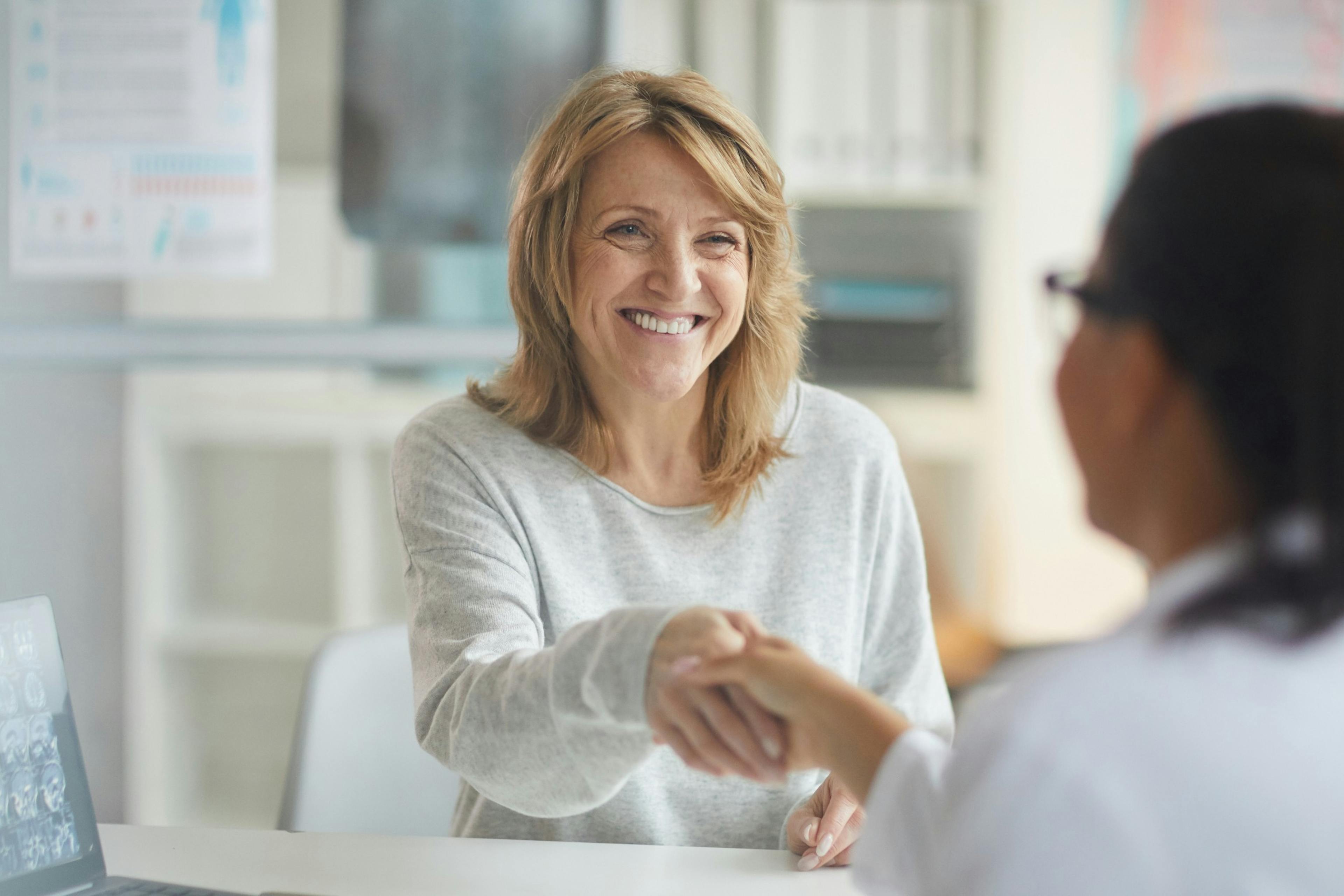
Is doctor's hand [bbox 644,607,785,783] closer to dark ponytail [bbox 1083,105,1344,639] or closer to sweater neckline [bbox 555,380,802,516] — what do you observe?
dark ponytail [bbox 1083,105,1344,639]

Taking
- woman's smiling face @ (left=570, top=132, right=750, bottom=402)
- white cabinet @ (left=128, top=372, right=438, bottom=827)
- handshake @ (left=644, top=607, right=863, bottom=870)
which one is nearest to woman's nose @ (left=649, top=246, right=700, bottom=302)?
woman's smiling face @ (left=570, top=132, right=750, bottom=402)

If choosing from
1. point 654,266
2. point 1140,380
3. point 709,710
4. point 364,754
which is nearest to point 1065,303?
point 1140,380

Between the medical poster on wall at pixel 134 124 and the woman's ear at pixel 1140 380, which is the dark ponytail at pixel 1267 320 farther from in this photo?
the medical poster on wall at pixel 134 124

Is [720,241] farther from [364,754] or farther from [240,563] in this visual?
[240,563]

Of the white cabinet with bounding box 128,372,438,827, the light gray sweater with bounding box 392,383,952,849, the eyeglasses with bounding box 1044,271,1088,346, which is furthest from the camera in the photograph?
the white cabinet with bounding box 128,372,438,827

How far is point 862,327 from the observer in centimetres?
272

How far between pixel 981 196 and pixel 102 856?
2.28 m

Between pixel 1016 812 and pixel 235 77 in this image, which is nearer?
pixel 1016 812

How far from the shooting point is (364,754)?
1.49 m

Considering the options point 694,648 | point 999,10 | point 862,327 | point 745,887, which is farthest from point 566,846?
point 999,10

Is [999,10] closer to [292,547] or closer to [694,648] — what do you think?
[292,547]

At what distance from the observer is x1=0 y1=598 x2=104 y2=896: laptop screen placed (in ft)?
2.86

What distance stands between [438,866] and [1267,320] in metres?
0.82

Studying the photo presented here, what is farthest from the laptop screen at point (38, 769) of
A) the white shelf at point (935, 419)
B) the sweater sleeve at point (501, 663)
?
the white shelf at point (935, 419)
